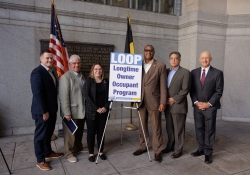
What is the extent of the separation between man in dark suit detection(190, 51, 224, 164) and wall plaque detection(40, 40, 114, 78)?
2.96 metres

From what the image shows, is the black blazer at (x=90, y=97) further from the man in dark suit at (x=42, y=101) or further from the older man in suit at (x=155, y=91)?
the older man in suit at (x=155, y=91)

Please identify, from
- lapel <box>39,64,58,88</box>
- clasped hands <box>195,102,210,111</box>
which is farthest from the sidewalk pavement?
lapel <box>39,64,58,88</box>

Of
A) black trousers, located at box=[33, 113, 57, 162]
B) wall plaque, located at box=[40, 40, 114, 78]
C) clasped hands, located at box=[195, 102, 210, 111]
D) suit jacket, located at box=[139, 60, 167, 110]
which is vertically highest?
wall plaque, located at box=[40, 40, 114, 78]

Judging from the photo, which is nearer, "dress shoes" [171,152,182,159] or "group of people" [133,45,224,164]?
"group of people" [133,45,224,164]

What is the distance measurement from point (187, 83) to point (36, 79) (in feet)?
8.95

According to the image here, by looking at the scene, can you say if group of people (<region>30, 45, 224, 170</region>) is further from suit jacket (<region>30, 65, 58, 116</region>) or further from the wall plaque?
the wall plaque

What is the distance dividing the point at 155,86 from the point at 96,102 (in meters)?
1.16

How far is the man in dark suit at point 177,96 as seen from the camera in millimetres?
3842

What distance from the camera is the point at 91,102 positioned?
3.63 meters

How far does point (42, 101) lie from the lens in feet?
11.0

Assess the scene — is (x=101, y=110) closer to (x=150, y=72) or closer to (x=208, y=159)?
(x=150, y=72)

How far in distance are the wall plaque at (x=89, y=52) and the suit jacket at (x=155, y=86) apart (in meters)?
2.44

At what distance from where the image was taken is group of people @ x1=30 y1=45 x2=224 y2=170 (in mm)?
3615

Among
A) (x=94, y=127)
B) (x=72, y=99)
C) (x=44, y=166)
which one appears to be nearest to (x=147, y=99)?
(x=94, y=127)
